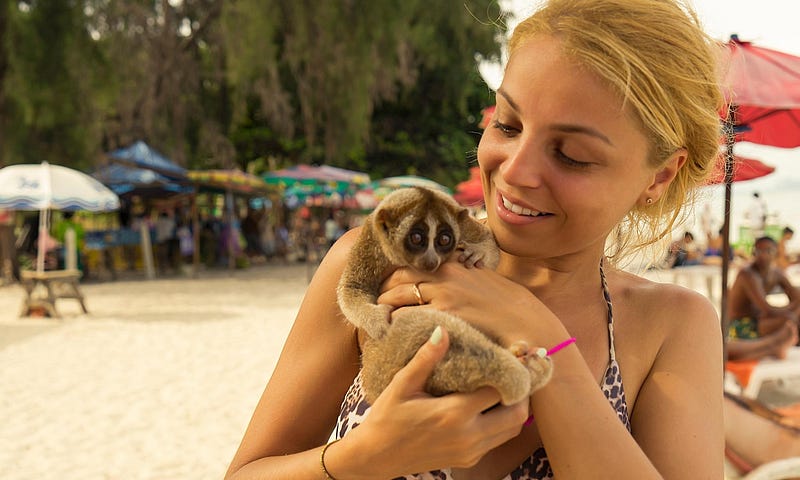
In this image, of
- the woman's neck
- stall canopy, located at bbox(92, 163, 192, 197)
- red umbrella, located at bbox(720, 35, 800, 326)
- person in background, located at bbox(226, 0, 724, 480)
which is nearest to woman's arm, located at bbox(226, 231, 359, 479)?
person in background, located at bbox(226, 0, 724, 480)

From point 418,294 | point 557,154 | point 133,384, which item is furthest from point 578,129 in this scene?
point 133,384

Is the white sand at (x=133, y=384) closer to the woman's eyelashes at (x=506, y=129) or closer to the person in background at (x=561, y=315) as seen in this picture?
the person in background at (x=561, y=315)

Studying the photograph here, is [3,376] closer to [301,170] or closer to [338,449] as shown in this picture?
[338,449]

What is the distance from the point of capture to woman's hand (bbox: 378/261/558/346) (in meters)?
1.51

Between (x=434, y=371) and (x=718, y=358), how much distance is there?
88cm

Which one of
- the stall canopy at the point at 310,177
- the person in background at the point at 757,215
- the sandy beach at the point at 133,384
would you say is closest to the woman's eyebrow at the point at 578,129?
the sandy beach at the point at 133,384

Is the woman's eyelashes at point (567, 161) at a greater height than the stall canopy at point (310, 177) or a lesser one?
lesser

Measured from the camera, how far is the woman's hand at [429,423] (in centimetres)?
133

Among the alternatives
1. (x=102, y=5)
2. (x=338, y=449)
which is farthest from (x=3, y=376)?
(x=102, y=5)

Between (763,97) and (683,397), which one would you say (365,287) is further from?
(763,97)

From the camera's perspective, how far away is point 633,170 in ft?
5.22

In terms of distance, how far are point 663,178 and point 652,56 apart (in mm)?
361

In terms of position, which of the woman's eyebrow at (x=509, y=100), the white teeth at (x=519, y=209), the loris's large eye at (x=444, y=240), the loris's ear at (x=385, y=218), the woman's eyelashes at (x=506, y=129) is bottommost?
the loris's large eye at (x=444, y=240)

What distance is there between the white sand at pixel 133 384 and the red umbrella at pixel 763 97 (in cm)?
486
